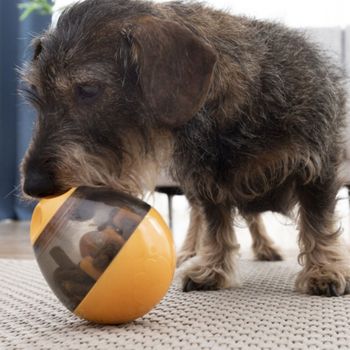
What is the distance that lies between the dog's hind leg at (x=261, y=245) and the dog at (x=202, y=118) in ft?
2.26

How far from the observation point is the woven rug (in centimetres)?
130

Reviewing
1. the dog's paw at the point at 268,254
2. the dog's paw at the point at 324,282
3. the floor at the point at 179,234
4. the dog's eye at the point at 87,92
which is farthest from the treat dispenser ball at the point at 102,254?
the dog's paw at the point at 268,254

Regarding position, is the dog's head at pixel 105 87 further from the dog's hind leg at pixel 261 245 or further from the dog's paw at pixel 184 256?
the dog's hind leg at pixel 261 245

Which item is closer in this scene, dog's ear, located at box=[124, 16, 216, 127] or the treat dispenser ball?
the treat dispenser ball

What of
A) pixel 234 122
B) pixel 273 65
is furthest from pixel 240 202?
pixel 273 65

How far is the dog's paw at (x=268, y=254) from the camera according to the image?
2.90 metres

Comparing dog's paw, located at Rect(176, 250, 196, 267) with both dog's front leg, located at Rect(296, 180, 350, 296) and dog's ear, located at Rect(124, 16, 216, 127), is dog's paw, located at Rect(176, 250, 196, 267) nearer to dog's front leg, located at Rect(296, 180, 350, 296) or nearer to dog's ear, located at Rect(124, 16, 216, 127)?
dog's front leg, located at Rect(296, 180, 350, 296)

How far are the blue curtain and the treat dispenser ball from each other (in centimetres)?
420

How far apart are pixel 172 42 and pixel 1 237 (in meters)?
3.03

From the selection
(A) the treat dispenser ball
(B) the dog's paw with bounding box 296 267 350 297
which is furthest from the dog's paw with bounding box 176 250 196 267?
(A) the treat dispenser ball

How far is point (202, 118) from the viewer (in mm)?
1744

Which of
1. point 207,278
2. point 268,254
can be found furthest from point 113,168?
point 268,254

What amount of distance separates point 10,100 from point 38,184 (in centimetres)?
430

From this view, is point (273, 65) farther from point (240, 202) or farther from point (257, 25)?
point (240, 202)
